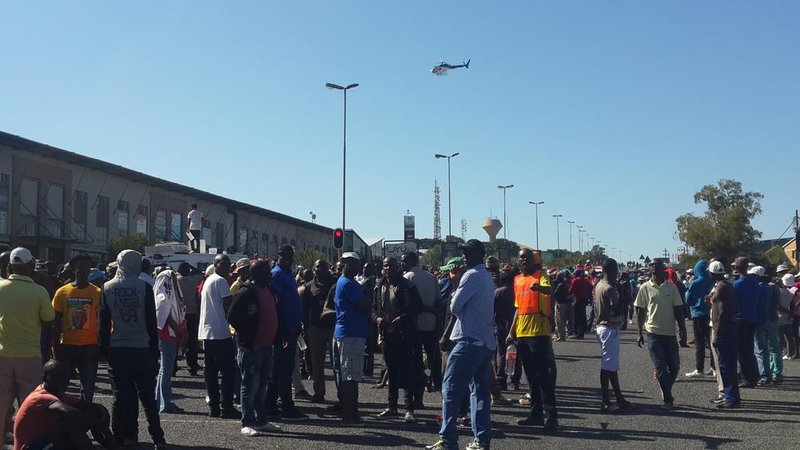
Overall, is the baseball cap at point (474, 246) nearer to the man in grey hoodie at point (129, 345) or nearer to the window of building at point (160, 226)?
the man in grey hoodie at point (129, 345)

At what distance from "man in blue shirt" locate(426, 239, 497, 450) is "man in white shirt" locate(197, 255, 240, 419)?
2.86 meters

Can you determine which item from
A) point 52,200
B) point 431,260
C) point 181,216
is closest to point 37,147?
point 52,200

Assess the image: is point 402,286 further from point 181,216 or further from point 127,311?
point 181,216

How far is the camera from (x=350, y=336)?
32.7 ft

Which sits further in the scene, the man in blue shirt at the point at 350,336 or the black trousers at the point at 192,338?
the black trousers at the point at 192,338

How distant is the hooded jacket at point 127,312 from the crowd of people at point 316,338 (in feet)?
0.04

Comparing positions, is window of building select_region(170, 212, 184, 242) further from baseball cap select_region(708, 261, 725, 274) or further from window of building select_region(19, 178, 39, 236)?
baseball cap select_region(708, 261, 725, 274)

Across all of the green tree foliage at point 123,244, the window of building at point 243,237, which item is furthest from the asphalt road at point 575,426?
the window of building at point 243,237

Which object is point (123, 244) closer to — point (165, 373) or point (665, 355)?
point (165, 373)

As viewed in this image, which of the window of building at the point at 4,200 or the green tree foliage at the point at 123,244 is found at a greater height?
the window of building at the point at 4,200

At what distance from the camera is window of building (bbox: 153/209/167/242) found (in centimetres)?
4751

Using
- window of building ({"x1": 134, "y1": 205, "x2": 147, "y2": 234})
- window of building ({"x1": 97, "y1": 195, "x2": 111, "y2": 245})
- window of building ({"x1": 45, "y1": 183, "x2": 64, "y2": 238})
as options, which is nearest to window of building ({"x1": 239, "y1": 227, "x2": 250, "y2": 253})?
window of building ({"x1": 134, "y1": 205, "x2": 147, "y2": 234})

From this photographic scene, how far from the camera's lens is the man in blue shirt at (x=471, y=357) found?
7949 millimetres

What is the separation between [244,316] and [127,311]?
146cm
